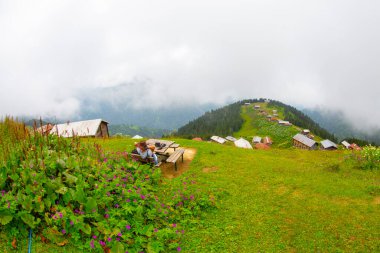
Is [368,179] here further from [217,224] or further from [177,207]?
[177,207]

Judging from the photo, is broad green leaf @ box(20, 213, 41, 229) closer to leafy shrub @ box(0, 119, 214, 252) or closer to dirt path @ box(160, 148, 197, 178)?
leafy shrub @ box(0, 119, 214, 252)

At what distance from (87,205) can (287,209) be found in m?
7.21

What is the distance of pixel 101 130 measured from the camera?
151 feet

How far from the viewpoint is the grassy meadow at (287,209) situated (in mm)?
8023

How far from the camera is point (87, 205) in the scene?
7.86 m

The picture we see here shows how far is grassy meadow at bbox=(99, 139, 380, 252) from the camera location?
802 cm

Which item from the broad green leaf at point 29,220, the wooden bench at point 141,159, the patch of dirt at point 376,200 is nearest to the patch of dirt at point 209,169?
the wooden bench at point 141,159

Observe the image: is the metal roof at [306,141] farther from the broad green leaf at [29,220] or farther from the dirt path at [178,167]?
the broad green leaf at [29,220]

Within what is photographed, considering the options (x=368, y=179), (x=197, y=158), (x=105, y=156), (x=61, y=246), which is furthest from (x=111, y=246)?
(x=368, y=179)

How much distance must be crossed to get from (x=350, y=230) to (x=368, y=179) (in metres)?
6.36

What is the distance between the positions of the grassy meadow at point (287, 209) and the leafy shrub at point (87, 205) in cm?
105

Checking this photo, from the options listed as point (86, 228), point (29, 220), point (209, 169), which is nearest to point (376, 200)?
point (209, 169)

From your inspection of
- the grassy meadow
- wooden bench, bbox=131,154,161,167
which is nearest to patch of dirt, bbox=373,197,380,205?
the grassy meadow

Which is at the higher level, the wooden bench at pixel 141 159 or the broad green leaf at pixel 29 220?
the wooden bench at pixel 141 159
